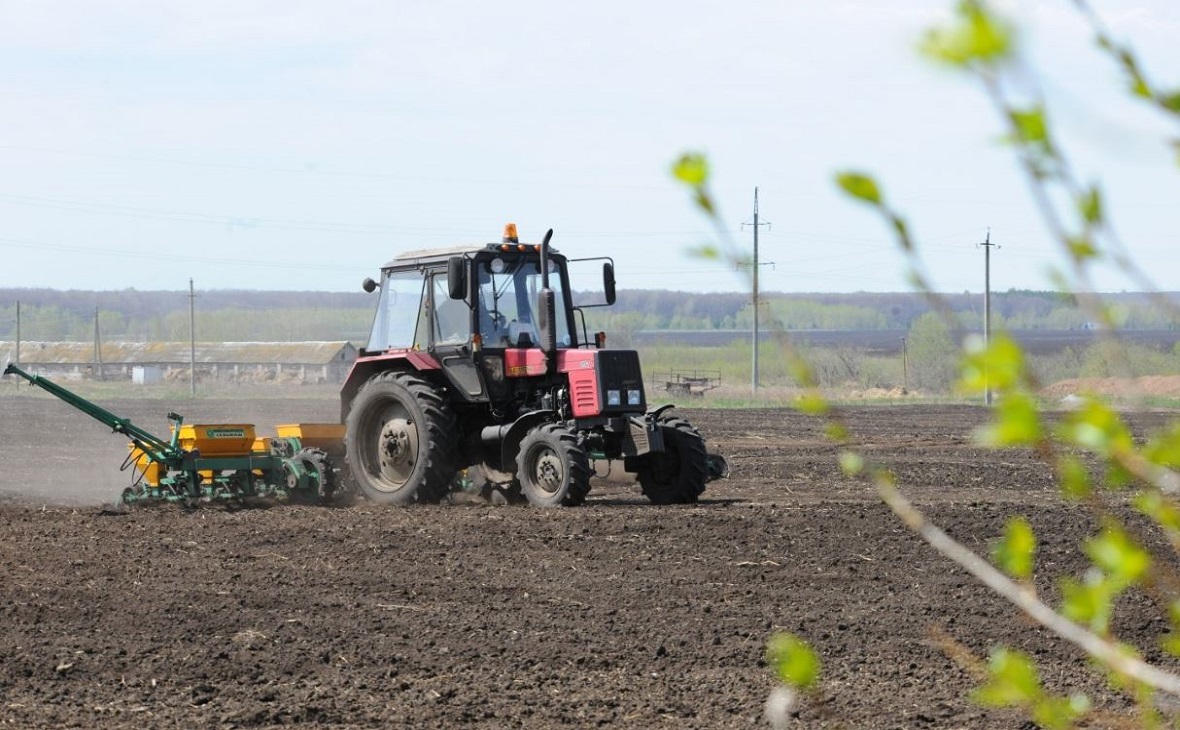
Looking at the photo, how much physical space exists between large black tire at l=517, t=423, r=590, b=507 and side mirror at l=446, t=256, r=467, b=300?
133 cm

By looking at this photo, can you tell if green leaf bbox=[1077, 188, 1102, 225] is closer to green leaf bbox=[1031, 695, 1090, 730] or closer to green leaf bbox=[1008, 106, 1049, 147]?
green leaf bbox=[1008, 106, 1049, 147]

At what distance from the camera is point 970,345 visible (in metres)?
1.42

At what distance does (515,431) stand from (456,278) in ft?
4.84

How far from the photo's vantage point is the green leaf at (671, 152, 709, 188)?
5.21 feet

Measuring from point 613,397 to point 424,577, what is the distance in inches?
161

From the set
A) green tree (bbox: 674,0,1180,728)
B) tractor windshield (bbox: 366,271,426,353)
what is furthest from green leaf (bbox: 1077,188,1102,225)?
tractor windshield (bbox: 366,271,426,353)

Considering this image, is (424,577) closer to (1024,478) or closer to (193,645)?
(193,645)

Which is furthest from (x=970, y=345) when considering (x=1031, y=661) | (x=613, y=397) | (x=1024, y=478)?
(x=1024, y=478)

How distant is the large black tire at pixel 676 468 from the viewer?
13.7 meters

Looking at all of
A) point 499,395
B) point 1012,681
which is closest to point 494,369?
point 499,395

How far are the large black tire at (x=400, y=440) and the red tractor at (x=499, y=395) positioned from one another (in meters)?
0.01

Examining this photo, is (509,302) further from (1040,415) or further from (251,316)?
(251,316)

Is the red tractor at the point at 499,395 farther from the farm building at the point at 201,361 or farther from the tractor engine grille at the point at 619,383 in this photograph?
the farm building at the point at 201,361

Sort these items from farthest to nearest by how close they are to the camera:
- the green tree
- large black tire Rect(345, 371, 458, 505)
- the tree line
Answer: the tree line, large black tire Rect(345, 371, 458, 505), the green tree
